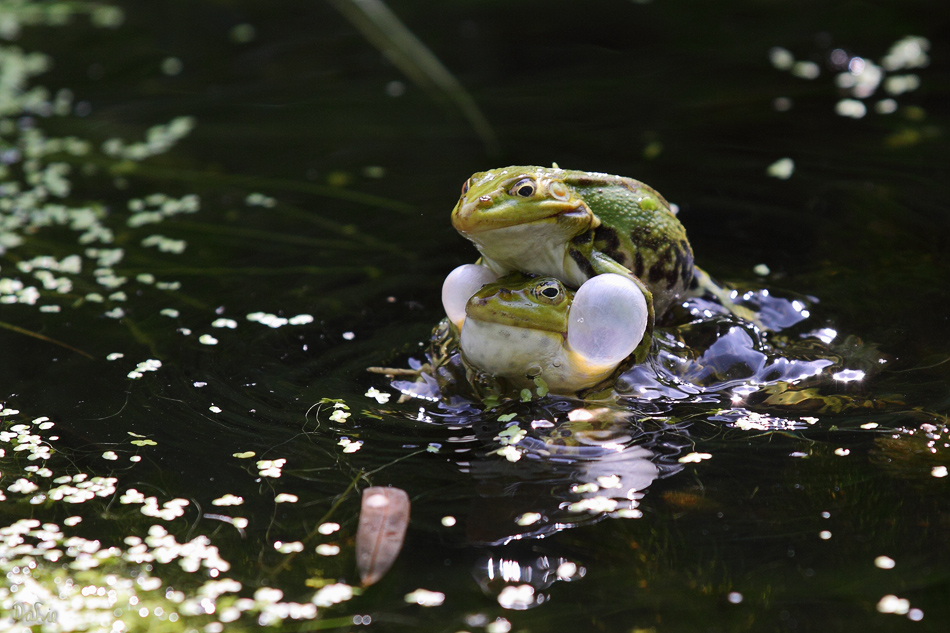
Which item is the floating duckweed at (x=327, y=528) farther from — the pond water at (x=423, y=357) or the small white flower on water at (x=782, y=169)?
the small white flower on water at (x=782, y=169)

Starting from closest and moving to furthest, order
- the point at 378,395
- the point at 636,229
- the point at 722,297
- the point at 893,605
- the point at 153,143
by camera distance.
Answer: the point at 893,605 → the point at 636,229 → the point at 378,395 → the point at 722,297 → the point at 153,143

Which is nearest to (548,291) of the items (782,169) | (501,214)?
(501,214)

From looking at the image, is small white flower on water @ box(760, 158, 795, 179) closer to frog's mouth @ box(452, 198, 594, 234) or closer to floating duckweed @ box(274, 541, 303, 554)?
frog's mouth @ box(452, 198, 594, 234)

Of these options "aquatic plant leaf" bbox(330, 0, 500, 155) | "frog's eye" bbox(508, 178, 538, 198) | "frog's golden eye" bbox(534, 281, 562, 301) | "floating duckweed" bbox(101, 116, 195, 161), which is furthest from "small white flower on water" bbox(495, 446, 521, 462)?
"floating duckweed" bbox(101, 116, 195, 161)

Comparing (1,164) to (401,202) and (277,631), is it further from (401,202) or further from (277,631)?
(277,631)

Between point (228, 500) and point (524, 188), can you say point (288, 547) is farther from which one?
point (524, 188)
